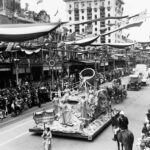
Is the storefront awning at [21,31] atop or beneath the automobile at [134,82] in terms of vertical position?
atop

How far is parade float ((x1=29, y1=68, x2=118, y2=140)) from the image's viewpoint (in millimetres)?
12664

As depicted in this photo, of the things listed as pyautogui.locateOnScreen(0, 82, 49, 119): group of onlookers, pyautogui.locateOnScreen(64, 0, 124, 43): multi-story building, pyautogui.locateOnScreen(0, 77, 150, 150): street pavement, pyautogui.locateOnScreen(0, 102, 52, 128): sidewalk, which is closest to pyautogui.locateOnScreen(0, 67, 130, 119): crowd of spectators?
pyautogui.locateOnScreen(0, 82, 49, 119): group of onlookers

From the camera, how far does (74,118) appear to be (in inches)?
A: 519

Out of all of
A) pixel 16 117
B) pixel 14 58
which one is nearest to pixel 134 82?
pixel 14 58

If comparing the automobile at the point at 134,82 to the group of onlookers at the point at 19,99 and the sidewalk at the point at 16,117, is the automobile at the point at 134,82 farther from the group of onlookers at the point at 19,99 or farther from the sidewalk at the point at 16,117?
the sidewalk at the point at 16,117

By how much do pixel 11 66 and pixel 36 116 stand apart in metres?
14.6

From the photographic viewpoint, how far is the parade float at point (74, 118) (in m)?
12.7

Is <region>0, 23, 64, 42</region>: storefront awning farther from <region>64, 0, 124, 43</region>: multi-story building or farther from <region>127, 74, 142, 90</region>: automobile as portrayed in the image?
<region>64, 0, 124, 43</region>: multi-story building

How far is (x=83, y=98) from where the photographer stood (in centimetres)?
1399

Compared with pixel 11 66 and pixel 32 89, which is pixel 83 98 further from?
pixel 11 66

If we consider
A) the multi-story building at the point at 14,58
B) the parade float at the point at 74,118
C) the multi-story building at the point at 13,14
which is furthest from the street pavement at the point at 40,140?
the multi-story building at the point at 13,14

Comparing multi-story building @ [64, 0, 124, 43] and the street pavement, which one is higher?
multi-story building @ [64, 0, 124, 43]

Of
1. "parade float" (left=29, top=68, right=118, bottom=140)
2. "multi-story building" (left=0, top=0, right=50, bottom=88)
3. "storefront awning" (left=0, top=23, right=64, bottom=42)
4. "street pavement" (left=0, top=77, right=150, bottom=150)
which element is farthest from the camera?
"multi-story building" (left=0, top=0, right=50, bottom=88)

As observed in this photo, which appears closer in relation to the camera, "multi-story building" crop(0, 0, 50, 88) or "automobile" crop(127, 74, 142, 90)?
"multi-story building" crop(0, 0, 50, 88)
